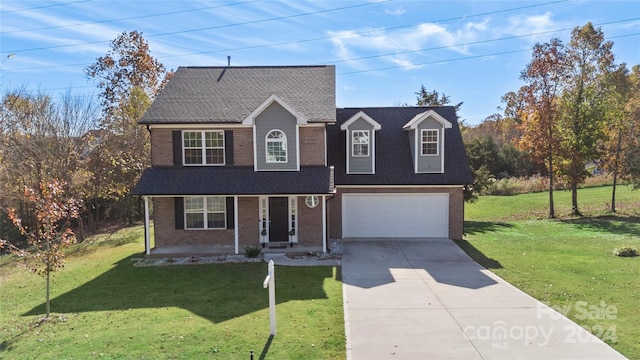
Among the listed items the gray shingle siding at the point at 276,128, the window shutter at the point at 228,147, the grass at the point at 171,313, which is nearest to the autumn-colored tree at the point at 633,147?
the gray shingle siding at the point at 276,128

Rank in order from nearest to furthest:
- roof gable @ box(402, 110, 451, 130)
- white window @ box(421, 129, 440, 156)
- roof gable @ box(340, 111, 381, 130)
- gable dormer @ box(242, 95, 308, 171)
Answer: gable dormer @ box(242, 95, 308, 171) < roof gable @ box(402, 110, 451, 130) < roof gable @ box(340, 111, 381, 130) < white window @ box(421, 129, 440, 156)

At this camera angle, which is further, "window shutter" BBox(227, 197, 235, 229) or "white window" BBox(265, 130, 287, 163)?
"window shutter" BBox(227, 197, 235, 229)

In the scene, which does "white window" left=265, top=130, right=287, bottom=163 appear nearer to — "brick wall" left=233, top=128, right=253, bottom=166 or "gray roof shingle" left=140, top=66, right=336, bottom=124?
"brick wall" left=233, top=128, right=253, bottom=166

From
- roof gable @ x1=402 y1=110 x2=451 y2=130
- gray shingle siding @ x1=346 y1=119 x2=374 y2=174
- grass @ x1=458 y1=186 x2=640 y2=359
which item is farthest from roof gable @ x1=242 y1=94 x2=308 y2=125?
grass @ x1=458 y1=186 x2=640 y2=359

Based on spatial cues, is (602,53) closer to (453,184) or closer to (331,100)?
(453,184)

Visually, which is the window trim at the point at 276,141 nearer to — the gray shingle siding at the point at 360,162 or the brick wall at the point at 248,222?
the brick wall at the point at 248,222

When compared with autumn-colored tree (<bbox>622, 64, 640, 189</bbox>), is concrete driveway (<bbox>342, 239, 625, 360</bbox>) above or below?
below
